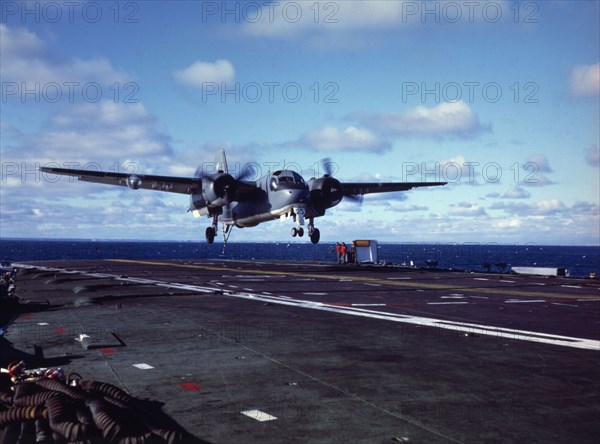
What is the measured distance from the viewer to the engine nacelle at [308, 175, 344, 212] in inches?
1815

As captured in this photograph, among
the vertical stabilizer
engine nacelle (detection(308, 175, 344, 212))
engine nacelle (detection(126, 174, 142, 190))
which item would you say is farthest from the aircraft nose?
the vertical stabilizer

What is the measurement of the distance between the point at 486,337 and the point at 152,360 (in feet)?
27.7

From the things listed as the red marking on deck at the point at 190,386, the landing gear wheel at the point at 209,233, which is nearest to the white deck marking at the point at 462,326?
the red marking on deck at the point at 190,386

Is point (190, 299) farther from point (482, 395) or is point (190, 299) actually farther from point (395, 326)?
point (482, 395)

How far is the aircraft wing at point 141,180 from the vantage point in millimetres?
45594

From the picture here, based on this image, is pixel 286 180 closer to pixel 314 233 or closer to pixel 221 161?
pixel 314 233

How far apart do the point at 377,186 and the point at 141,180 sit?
25.3 meters

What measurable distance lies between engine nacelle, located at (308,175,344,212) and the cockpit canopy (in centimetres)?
262

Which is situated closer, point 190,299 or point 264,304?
point 264,304

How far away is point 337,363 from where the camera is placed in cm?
1039

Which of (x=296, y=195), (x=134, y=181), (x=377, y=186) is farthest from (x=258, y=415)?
(x=377, y=186)

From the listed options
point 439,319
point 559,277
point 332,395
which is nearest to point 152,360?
point 332,395

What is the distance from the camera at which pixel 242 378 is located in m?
9.05

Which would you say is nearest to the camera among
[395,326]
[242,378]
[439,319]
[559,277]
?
[242,378]
